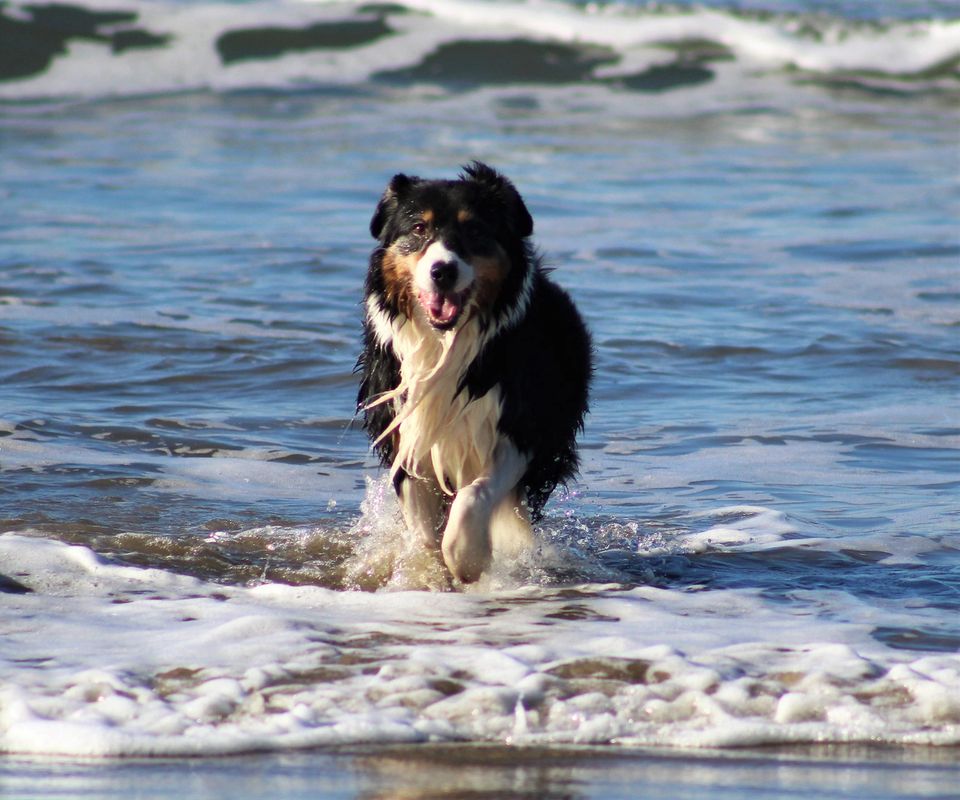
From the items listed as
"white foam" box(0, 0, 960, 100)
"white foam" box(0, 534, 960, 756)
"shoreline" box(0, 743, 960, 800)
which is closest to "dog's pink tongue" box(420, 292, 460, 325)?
"white foam" box(0, 534, 960, 756)

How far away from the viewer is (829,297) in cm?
1071

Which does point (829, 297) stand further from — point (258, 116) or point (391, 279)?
point (258, 116)

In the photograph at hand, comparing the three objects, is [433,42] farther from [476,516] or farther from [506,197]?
[476,516]

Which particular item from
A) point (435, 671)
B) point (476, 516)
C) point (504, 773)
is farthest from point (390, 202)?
point (504, 773)

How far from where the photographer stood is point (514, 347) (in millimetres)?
5340

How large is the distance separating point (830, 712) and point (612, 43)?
21865 millimetres

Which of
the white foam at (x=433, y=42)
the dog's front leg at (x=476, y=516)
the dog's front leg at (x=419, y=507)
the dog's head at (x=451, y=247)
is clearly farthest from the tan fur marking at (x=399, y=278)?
the white foam at (x=433, y=42)

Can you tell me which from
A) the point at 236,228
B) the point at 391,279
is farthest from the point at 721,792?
the point at 236,228

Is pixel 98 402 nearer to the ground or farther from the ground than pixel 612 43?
nearer to the ground

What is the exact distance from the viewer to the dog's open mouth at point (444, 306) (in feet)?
16.6

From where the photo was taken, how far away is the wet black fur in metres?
5.17

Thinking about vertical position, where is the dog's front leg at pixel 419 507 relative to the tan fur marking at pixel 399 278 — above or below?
below

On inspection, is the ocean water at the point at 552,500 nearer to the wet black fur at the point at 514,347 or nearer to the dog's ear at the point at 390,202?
the wet black fur at the point at 514,347

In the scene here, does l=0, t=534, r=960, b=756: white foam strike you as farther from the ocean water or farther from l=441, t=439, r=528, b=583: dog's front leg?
l=441, t=439, r=528, b=583: dog's front leg
